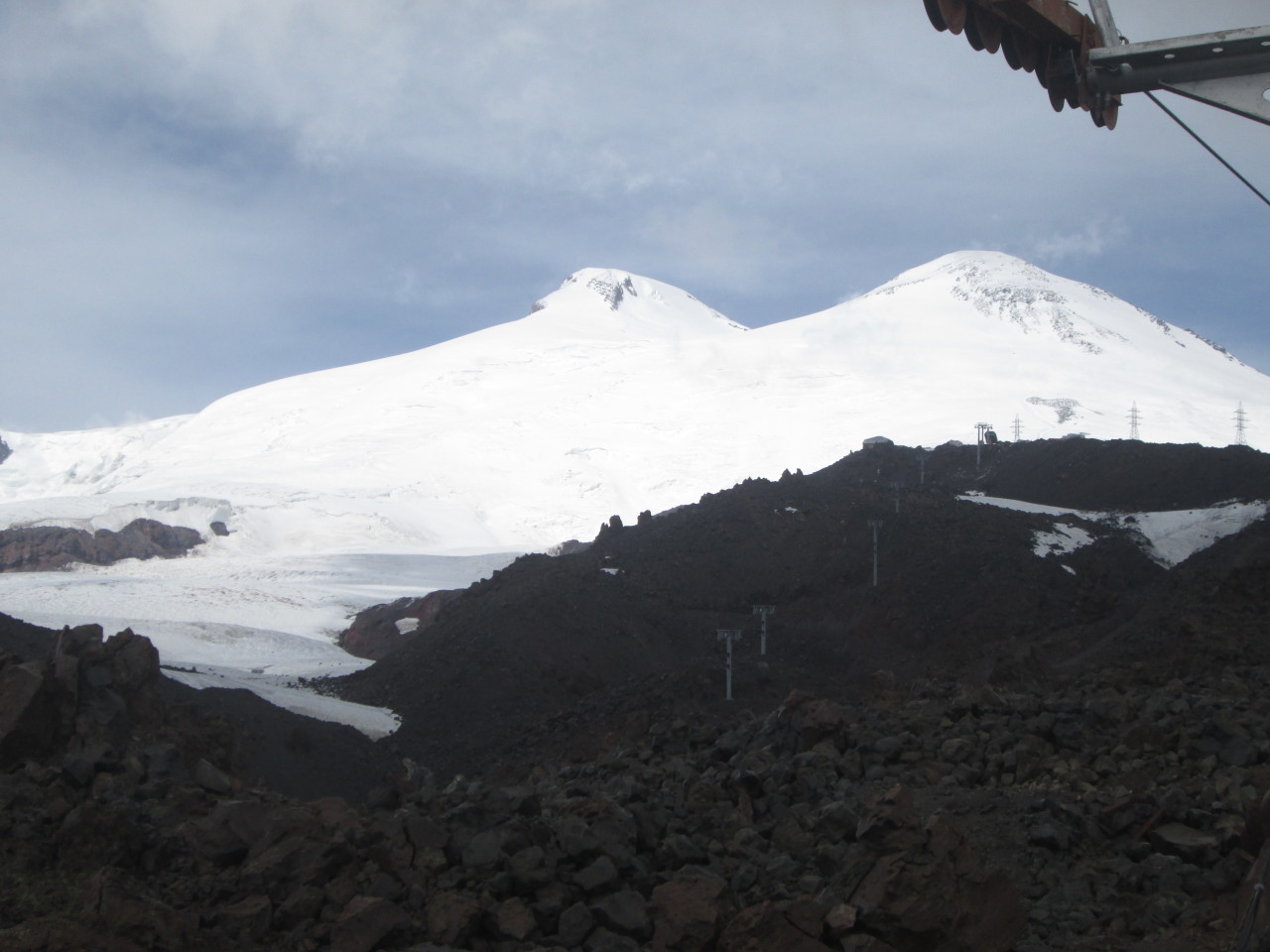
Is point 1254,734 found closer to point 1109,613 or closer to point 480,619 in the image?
point 1109,613

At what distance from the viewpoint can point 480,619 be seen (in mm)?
30312

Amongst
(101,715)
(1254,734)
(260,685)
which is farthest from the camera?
(260,685)

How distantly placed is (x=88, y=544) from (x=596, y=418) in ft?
165

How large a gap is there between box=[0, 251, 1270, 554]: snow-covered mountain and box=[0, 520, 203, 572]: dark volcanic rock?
2.72 m

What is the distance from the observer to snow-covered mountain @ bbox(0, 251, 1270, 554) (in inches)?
3130

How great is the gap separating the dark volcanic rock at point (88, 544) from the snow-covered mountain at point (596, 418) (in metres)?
2.72

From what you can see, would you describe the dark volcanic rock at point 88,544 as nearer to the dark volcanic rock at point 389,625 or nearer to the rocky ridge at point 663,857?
the dark volcanic rock at point 389,625

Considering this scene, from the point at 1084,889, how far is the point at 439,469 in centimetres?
8638

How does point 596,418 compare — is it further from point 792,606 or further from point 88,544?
point 792,606

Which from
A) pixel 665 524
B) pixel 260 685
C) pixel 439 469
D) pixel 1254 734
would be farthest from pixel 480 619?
pixel 439 469

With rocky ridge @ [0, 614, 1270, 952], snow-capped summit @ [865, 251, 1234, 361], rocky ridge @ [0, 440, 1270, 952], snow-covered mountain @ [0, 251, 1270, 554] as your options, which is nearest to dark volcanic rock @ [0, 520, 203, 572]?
snow-covered mountain @ [0, 251, 1270, 554]

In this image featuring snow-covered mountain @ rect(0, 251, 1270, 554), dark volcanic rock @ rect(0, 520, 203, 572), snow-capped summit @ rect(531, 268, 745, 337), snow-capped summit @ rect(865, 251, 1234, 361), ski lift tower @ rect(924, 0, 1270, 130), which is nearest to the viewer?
ski lift tower @ rect(924, 0, 1270, 130)

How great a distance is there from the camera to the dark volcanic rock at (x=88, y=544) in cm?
6144

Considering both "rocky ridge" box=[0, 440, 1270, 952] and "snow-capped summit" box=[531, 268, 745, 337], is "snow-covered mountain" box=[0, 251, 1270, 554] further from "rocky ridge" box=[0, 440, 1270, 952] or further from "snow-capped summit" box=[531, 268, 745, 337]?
"rocky ridge" box=[0, 440, 1270, 952]
